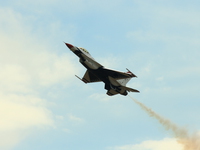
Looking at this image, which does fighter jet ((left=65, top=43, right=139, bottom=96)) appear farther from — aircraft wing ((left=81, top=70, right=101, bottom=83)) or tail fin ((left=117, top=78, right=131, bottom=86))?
aircraft wing ((left=81, top=70, right=101, bottom=83))

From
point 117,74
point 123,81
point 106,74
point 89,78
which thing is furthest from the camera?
point 89,78

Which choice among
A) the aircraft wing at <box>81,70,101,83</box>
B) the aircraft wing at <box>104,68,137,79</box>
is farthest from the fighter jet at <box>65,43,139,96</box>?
the aircraft wing at <box>81,70,101,83</box>

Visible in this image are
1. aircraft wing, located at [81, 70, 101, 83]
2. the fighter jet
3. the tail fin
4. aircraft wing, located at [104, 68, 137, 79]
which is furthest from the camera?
aircraft wing, located at [81, 70, 101, 83]

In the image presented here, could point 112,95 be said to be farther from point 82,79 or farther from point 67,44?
point 67,44

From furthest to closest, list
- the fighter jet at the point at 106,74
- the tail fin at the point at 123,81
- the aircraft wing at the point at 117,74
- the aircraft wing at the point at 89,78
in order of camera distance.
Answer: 1. the aircraft wing at the point at 89,78
2. the tail fin at the point at 123,81
3. the aircraft wing at the point at 117,74
4. the fighter jet at the point at 106,74

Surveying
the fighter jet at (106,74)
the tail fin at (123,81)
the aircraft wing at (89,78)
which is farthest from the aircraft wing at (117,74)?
the aircraft wing at (89,78)

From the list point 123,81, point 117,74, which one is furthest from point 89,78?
point 117,74

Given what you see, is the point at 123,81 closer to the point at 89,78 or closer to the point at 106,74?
the point at 106,74

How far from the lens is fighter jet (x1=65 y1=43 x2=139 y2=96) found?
9470 centimetres

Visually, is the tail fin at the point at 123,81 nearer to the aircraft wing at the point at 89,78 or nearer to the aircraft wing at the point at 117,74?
the aircraft wing at the point at 117,74

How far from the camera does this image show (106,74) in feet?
318

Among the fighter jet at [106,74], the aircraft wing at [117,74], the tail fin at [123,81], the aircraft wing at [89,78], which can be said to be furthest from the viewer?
the aircraft wing at [89,78]

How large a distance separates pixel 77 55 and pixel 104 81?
845cm

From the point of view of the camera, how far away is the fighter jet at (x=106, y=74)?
9470cm
